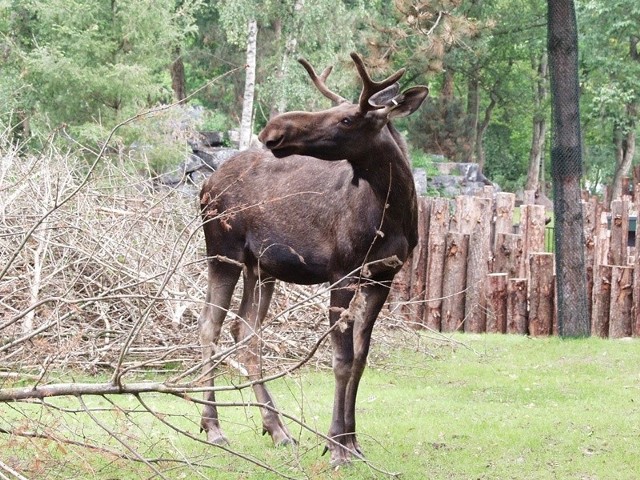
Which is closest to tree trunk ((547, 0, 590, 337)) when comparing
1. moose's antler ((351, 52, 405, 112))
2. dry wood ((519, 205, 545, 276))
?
dry wood ((519, 205, 545, 276))

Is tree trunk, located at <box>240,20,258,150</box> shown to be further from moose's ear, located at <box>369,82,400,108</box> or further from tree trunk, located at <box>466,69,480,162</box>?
moose's ear, located at <box>369,82,400,108</box>

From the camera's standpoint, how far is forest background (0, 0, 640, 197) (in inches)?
720

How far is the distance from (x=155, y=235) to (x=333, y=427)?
4971 mm

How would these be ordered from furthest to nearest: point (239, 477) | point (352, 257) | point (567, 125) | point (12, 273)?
point (567, 125)
point (12, 273)
point (352, 257)
point (239, 477)

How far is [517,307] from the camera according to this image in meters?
13.6

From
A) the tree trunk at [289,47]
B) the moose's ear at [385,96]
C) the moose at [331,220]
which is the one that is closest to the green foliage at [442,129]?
the tree trunk at [289,47]

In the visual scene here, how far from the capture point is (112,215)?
11.4m

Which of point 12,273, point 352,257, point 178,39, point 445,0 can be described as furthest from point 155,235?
point 178,39

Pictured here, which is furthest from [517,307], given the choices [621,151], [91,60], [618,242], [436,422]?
[621,151]

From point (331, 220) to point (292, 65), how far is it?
24.4m

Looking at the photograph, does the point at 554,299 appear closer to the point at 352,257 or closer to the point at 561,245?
the point at 561,245

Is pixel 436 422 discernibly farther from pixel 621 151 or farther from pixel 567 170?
pixel 621 151

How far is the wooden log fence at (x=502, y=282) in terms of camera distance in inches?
511

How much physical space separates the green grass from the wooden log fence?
0.93 metres
